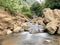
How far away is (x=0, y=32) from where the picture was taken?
18.9 m

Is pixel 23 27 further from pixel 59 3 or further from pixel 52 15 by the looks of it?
pixel 59 3

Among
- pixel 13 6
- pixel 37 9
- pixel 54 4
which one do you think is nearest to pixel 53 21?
pixel 54 4

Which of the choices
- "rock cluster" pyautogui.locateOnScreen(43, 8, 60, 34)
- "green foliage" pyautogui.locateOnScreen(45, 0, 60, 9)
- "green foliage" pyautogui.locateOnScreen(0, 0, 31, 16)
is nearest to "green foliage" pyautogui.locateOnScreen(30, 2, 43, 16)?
"green foliage" pyautogui.locateOnScreen(0, 0, 31, 16)

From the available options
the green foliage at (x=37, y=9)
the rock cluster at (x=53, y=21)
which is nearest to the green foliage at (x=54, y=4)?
the green foliage at (x=37, y=9)

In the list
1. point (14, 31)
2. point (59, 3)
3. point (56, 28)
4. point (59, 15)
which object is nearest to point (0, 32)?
point (14, 31)

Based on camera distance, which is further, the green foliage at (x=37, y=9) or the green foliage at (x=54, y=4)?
the green foliage at (x=37, y=9)

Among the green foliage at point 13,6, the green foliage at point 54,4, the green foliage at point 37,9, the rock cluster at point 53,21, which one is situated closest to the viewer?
the rock cluster at point 53,21

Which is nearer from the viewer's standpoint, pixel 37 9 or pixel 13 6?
pixel 13 6

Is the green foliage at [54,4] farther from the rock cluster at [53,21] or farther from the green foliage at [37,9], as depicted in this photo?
the rock cluster at [53,21]

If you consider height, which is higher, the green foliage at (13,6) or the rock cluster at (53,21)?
the green foliage at (13,6)

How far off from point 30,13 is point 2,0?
15.8m

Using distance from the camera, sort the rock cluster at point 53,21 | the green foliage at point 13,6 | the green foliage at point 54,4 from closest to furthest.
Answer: the rock cluster at point 53,21
the green foliage at point 13,6
the green foliage at point 54,4

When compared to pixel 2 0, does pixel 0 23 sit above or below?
below

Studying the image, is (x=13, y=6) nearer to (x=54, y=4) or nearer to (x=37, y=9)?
(x=54, y=4)
